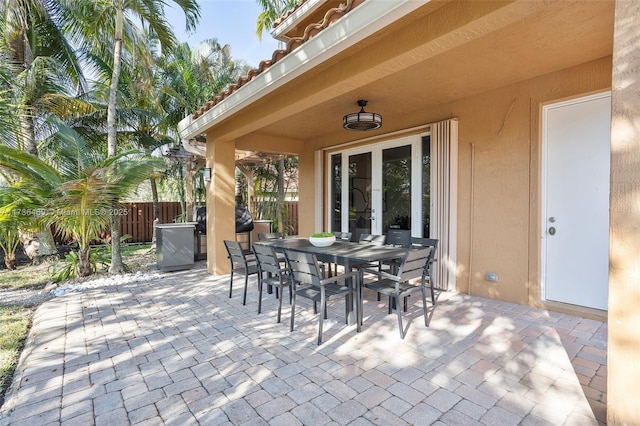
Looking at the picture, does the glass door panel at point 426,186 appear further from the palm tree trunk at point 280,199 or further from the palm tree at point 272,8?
the palm tree at point 272,8

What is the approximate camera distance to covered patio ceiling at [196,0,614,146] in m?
2.51

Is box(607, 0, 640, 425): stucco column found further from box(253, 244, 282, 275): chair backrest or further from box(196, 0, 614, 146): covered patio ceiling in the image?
box(253, 244, 282, 275): chair backrest

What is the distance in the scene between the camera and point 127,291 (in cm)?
522

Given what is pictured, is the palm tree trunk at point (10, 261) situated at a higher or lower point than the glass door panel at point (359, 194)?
lower

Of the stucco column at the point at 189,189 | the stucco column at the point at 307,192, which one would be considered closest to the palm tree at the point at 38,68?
the stucco column at the point at 189,189

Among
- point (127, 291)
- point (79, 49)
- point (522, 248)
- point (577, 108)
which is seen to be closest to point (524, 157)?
point (577, 108)

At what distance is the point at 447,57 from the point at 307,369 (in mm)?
3429

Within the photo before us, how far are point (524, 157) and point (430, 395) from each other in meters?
3.38

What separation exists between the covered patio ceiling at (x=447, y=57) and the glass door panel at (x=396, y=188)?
0.65 m

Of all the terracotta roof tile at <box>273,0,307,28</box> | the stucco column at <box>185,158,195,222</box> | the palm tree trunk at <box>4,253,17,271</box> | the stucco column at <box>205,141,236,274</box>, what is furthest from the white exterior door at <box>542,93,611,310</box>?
the palm tree trunk at <box>4,253,17,271</box>

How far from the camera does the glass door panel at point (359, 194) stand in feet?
21.6

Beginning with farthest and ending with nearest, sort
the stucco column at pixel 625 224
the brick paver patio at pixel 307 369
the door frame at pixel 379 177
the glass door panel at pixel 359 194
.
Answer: the glass door panel at pixel 359 194 → the door frame at pixel 379 177 → the brick paver patio at pixel 307 369 → the stucco column at pixel 625 224

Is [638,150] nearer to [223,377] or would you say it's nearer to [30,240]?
[223,377]

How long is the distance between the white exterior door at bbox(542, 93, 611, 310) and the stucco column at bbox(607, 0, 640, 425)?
8.09 feet
